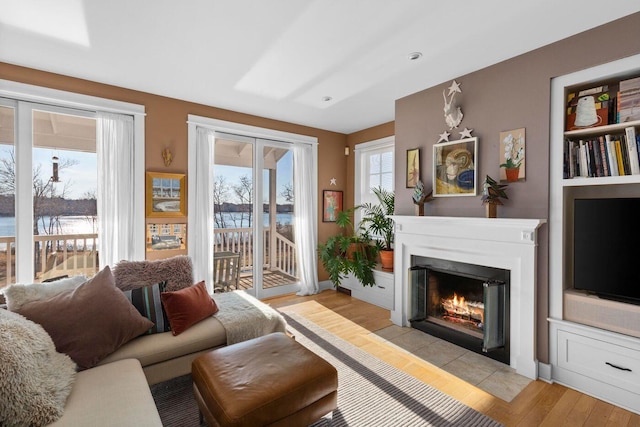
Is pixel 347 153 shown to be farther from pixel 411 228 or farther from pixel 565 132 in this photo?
pixel 565 132

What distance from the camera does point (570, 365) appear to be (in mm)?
2264

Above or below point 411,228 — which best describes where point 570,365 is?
below

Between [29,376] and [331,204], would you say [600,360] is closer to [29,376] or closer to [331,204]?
[29,376]

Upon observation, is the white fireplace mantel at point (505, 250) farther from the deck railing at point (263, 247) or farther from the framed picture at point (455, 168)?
the deck railing at point (263, 247)

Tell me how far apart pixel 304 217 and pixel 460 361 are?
9.23 feet

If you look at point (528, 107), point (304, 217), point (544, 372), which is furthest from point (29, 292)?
point (528, 107)

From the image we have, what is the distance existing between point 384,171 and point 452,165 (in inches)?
63.8

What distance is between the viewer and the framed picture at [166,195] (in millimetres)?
3408

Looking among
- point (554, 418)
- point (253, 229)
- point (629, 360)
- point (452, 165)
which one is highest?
point (452, 165)

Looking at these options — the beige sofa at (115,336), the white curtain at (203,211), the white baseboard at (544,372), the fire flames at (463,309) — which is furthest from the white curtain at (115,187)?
the white baseboard at (544,372)

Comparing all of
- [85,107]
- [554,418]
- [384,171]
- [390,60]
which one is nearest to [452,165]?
[390,60]

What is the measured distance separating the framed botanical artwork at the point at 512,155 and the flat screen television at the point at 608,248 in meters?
0.47

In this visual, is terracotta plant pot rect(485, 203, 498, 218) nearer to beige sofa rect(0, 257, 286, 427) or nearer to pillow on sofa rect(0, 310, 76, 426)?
beige sofa rect(0, 257, 286, 427)

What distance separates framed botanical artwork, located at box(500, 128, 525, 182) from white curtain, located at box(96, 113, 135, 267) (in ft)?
12.3
